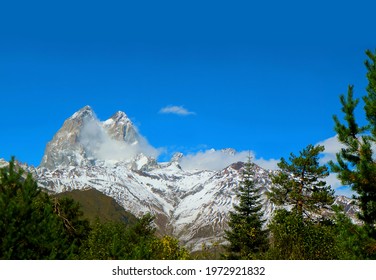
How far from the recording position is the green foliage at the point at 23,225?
74.1ft

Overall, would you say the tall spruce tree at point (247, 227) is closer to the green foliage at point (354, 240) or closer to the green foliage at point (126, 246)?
the green foliage at point (126, 246)

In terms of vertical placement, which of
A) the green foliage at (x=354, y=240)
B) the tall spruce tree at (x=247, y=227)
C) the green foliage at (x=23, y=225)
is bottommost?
the green foliage at (x=354, y=240)

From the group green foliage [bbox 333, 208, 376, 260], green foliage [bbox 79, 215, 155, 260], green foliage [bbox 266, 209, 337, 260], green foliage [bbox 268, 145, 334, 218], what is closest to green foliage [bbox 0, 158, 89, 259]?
green foliage [bbox 79, 215, 155, 260]

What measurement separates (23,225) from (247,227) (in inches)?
1932

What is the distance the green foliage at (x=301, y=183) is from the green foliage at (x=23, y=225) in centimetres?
3838

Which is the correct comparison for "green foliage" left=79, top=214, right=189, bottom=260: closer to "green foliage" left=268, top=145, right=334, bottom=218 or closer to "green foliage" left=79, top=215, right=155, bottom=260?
"green foliage" left=79, top=215, right=155, bottom=260

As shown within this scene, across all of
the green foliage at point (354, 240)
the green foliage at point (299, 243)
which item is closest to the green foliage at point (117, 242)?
the green foliage at point (299, 243)

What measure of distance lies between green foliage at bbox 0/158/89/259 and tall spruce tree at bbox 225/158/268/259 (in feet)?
137

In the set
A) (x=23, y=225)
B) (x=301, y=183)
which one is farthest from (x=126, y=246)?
(x=301, y=183)

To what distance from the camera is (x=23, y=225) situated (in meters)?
23.2

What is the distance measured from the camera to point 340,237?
2227 cm
